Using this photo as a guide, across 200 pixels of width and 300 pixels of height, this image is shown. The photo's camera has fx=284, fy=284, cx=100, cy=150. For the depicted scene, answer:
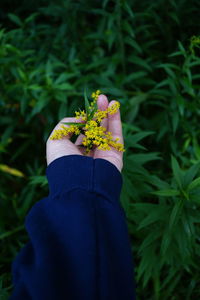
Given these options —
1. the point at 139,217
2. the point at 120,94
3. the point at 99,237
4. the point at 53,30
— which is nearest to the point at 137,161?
the point at 139,217

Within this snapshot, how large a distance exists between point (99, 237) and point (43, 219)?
20 centimetres

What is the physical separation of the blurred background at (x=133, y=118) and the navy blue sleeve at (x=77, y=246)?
0.50 meters

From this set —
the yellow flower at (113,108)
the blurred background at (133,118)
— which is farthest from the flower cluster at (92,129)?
the blurred background at (133,118)

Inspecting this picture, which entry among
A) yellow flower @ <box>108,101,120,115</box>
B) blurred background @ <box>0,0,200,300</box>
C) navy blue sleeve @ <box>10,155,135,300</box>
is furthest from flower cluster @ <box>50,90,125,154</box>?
blurred background @ <box>0,0,200,300</box>

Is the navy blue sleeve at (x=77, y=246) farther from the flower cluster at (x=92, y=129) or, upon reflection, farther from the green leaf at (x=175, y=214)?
the green leaf at (x=175, y=214)

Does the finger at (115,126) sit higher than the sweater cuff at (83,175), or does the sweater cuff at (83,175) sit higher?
the finger at (115,126)

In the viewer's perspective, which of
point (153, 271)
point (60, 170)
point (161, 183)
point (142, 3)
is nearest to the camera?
point (60, 170)

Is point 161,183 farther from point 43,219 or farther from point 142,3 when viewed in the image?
point 142,3

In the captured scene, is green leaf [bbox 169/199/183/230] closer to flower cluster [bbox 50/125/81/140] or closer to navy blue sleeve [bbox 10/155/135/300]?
navy blue sleeve [bbox 10/155/135/300]

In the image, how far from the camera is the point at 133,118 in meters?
2.35

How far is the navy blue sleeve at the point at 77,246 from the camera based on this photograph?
824 millimetres

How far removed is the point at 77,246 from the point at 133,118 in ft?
5.35

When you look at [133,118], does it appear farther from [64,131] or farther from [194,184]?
[64,131]

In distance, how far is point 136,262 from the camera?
2127 mm
